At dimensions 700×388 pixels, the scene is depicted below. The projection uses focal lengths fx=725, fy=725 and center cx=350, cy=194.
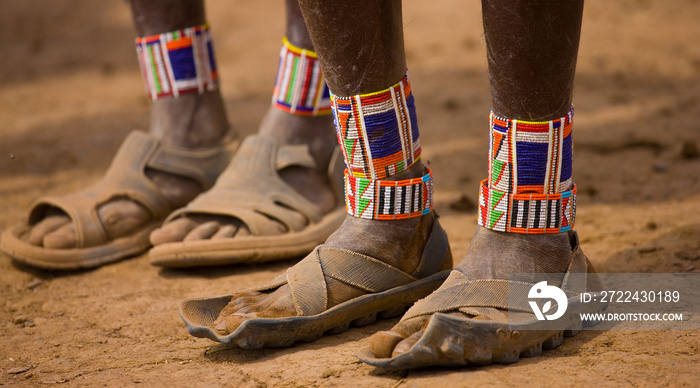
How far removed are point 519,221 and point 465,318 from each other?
229 millimetres

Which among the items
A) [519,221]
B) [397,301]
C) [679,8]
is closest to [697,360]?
[519,221]

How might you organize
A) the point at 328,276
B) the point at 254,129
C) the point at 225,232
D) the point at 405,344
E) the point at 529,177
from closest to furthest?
1. the point at 405,344
2. the point at 529,177
3. the point at 328,276
4. the point at 225,232
5. the point at 254,129

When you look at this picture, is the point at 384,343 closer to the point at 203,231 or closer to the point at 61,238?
the point at 203,231

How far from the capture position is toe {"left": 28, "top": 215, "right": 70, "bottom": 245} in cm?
200

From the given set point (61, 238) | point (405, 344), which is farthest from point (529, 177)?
point (61, 238)

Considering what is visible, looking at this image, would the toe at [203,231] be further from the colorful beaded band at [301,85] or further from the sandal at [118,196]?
the colorful beaded band at [301,85]

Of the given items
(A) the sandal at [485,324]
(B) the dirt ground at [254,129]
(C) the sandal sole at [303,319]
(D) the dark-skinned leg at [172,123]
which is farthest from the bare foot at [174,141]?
(A) the sandal at [485,324]

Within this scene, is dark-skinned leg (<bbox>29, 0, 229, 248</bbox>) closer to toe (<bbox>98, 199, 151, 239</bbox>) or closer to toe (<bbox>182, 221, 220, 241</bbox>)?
toe (<bbox>98, 199, 151, 239</bbox>)

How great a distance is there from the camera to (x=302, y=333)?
143 centimetres

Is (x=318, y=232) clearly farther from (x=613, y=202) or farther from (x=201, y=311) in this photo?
(x=613, y=202)

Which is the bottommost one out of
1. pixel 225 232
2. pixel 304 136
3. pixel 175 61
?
pixel 225 232

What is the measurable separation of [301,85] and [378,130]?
2.08 feet

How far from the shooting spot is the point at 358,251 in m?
1.50

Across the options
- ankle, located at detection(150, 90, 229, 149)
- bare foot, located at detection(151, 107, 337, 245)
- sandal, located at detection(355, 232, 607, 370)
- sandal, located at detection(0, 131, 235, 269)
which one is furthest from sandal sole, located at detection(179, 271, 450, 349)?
ankle, located at detection(150, 90, 229, 149)
